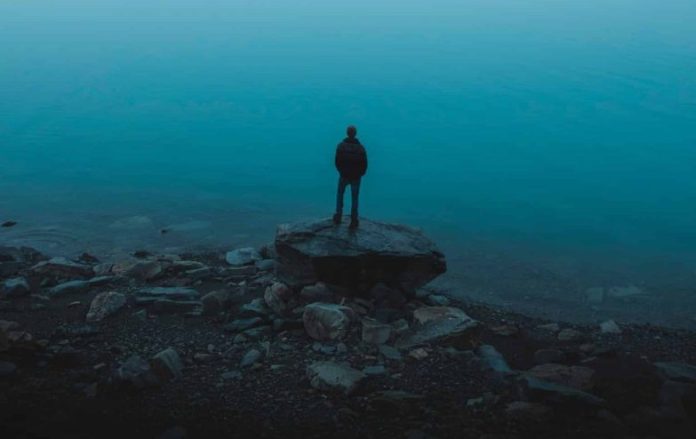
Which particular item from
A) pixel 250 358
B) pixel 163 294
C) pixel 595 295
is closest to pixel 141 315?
pixel 163 294

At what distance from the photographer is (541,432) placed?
31.9 feet

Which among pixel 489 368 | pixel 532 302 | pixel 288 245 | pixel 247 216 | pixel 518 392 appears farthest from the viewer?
pixel 247 216

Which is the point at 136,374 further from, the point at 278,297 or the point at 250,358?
the point at 278,297

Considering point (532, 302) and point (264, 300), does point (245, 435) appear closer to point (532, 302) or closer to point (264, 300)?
point (264, 300)

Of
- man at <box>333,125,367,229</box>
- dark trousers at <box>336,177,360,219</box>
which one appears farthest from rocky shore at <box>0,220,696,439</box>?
man at <box>333,125,367,229</box>

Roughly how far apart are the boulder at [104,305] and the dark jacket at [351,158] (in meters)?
5.00

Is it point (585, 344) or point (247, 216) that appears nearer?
point (585, 344)

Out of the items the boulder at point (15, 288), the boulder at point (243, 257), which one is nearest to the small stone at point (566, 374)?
the boulder at point (243, 257)

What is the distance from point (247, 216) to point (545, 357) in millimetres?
16417

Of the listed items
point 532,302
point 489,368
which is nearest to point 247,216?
point 532,302

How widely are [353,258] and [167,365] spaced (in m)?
4.65

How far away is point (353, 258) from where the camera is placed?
14.7m

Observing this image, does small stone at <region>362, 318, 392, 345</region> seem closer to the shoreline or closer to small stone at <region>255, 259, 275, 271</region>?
the shoreline

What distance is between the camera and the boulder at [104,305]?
14.0 m
